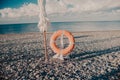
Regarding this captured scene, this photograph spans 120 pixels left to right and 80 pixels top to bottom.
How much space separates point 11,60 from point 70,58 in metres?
3.63

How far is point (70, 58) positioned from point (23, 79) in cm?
413

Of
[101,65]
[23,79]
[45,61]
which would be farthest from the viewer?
[45,61]

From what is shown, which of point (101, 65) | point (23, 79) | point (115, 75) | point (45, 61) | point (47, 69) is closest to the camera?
point (23, 79)

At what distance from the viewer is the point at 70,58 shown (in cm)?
1106

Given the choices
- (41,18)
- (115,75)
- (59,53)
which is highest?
(41,18)

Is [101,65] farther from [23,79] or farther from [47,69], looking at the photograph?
[23,79]

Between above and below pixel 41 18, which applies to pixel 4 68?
below

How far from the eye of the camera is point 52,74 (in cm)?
828

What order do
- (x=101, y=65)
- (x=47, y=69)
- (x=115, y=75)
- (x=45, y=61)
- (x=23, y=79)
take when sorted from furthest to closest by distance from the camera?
(x=45, y=61) → (x=101, y=65) → (x=47, y=69) → (x=115, y=75) → (x=23, y=79)

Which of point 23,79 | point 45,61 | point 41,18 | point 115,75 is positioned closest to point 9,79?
point 23,79

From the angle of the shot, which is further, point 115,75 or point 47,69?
point 47,69

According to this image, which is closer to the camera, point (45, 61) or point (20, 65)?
point (20, 65)

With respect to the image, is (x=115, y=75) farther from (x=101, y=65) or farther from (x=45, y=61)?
(x=45, y=61)

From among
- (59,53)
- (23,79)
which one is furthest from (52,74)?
(59,53)
